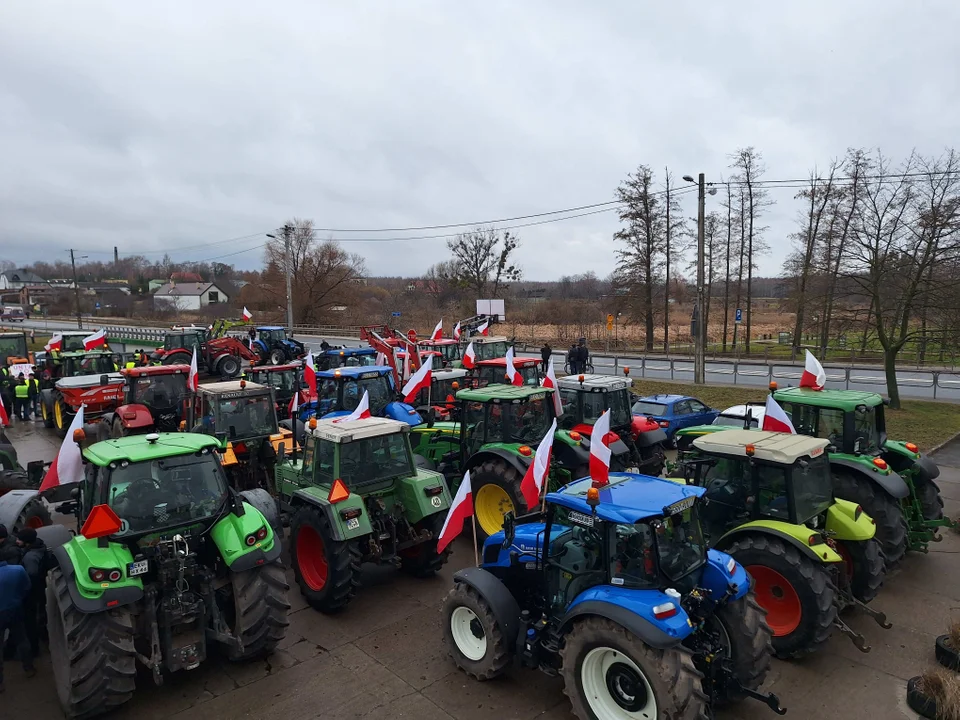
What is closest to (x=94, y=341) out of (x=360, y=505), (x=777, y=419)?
(x=360, y=505)

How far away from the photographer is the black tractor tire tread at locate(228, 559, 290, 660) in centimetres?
552

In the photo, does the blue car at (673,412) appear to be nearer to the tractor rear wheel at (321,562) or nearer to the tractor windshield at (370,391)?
the tractor windshield at (370,391)

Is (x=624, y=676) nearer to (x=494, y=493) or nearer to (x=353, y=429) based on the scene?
(x=353, y=429)

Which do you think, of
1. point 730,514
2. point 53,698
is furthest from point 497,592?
point 53,698

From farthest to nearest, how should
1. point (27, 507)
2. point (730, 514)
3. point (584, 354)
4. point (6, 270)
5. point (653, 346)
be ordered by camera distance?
point (6, 270), point (653, 346), point (584, 354), point (27, 507), point (730, 514)

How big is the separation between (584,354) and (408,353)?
5.91 metres

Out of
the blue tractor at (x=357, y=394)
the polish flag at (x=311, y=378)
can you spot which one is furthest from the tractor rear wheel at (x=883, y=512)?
the polish flag at (x=311, y=378)

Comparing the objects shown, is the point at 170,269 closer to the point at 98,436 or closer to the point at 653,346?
the point at 653,346

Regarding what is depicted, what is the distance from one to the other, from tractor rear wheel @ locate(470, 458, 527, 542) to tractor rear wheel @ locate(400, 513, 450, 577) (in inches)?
36.2

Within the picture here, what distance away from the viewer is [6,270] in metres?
123

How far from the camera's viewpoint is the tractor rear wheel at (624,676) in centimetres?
415

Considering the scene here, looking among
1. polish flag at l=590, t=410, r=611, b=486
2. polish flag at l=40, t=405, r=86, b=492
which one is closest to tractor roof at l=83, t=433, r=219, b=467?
polish flag at l=40, t=405, r=86, b=492

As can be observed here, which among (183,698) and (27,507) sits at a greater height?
(27,507)

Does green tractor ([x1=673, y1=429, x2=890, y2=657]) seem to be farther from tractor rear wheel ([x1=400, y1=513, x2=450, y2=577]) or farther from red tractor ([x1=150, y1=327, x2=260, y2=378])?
red tractor ([x1=150, y1=327, x2=260, y2=378])
